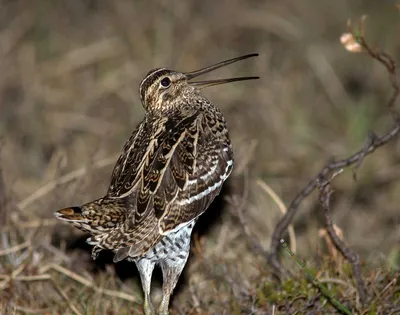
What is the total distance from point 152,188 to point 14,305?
50.9 inches

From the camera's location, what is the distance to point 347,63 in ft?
30.3

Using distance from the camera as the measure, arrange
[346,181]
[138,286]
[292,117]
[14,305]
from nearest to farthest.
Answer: [14,305], [138,286], [346,181], [292,117]

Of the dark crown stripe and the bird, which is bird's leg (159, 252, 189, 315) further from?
the dark crown stripe

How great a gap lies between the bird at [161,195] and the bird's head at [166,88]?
0.06 ft

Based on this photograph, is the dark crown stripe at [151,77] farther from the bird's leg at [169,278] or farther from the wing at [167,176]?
the bird's leg at [169,278]

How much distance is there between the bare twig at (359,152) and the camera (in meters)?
5.60

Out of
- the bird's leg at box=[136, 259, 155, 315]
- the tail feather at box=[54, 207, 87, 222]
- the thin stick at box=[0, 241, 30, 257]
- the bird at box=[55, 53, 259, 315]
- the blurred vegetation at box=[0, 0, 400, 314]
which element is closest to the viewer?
the tail feather at box=[54, 207, 87, 222]

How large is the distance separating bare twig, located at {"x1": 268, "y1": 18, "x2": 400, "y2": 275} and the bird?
57 cm

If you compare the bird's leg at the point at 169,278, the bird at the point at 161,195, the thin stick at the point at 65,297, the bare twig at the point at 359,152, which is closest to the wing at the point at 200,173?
the bird at the point at 161,195

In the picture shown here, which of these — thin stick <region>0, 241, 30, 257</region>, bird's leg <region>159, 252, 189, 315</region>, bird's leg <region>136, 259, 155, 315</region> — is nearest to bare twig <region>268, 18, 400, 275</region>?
bird's leg <region>159, 252, 189, 315</region>

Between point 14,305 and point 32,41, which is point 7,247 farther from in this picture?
point 32,41

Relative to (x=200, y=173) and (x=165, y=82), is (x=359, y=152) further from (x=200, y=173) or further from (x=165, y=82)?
(x=165, y=82)

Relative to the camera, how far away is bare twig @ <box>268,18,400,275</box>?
5.60 meters

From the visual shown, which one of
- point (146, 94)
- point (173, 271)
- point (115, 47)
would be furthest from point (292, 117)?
point (173, 271)
